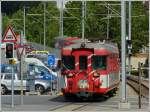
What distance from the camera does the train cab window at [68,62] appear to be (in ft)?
104

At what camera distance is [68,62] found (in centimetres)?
3203

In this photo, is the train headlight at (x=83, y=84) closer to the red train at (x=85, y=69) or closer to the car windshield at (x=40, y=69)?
the red train at (x=85, y=69)

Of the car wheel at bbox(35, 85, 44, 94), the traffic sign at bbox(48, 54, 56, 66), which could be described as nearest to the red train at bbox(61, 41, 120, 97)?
the car wheel at bbox(35, 85, 44, 94)

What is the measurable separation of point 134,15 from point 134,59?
17425 millimetres

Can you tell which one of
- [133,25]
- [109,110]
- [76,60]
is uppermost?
[133,25]

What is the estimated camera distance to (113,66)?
3469 centimetres

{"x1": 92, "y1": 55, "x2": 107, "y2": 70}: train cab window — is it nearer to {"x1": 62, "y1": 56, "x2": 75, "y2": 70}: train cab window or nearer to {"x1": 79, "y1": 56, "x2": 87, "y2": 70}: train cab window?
{"x1": 79, "y1": 56, "x2": 87, "y2": 70}: train cab window

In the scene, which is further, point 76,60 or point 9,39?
point 76,60

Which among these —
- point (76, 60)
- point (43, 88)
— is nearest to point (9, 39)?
point (76, 60)

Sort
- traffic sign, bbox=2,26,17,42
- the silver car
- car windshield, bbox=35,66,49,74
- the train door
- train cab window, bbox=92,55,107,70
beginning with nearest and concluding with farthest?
traffic sign, bbox=2,26,17,42 → the train door → train cab window, bbox=92,55,107,70 → the silver car → car windshield, bbox=35,66,49,74

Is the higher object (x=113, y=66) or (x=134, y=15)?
(x=134, y=15)

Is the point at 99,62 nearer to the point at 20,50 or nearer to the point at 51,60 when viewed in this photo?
the point at 20,50

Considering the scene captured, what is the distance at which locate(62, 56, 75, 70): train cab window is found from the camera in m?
31.8

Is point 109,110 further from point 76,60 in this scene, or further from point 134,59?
point 134,59
